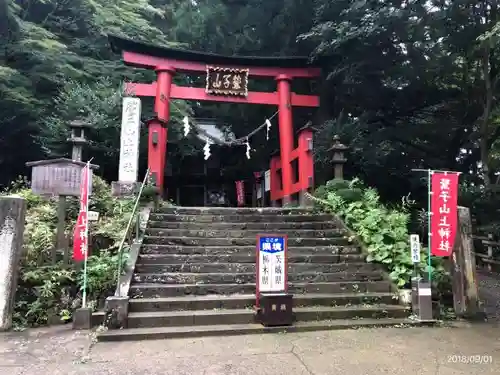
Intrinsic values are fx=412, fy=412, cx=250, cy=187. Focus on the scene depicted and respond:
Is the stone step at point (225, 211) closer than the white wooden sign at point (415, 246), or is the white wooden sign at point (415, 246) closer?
the white wooden sign at point (415, 246)

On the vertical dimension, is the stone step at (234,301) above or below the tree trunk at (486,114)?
below

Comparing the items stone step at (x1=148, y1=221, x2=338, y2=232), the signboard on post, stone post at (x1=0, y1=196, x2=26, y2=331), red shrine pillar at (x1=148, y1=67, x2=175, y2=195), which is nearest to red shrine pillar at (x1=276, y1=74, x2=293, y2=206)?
the signboard on post

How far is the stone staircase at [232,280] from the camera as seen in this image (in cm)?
607

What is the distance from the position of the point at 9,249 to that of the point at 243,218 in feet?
16.5

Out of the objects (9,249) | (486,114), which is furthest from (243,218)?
(486,114)

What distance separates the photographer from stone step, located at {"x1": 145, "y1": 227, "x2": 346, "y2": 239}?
8695mm

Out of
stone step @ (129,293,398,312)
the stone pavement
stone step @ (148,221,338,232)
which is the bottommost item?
the stone pavement

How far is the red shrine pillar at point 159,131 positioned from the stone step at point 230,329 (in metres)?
5.77

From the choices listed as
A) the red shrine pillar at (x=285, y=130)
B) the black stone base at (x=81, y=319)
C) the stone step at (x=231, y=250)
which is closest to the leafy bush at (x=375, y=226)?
the stone step at (x=231, y=250)

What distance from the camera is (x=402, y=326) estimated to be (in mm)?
6211

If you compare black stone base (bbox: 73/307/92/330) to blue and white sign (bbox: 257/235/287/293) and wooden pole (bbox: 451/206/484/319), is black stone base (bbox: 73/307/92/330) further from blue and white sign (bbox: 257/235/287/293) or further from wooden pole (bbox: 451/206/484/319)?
wooden pole (bbox: 451/206/484/319)

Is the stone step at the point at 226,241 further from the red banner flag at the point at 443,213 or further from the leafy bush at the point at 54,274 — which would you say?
the red banner flag at the point at 443,213

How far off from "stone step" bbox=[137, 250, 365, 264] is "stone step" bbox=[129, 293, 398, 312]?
1.08 m

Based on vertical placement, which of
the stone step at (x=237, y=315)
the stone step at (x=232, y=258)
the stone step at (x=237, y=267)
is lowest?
the stone step at (x=237, y=315)
